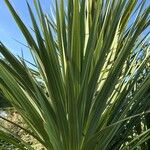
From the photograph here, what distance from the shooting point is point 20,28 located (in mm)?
1605

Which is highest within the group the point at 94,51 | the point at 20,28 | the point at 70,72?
the point at 20,28

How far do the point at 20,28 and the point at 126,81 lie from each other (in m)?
0.50

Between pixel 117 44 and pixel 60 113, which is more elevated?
pixel 117 44

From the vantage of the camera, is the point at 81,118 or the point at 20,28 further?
the point at 20,28

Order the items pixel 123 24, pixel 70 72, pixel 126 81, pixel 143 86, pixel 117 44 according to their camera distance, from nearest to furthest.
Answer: pixel 70 72 < pixel 143 86 < pixel 126 81 < pixel 117 44 < pixel 123 24

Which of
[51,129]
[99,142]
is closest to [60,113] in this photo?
[51,129]

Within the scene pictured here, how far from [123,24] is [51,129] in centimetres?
79

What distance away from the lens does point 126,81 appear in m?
1.77

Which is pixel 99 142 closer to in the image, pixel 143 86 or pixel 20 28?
pixel 143 86

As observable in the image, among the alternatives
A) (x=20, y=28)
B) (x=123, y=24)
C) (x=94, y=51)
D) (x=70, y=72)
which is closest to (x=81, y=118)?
(x=70, y=72)

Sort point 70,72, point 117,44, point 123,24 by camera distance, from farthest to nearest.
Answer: point 123,24 → point 117,44 → point 70,72

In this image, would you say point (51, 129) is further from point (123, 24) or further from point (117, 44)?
point (123, 24)

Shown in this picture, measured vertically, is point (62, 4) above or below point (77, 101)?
above

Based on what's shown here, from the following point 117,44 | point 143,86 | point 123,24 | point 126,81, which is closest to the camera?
point 143,86
